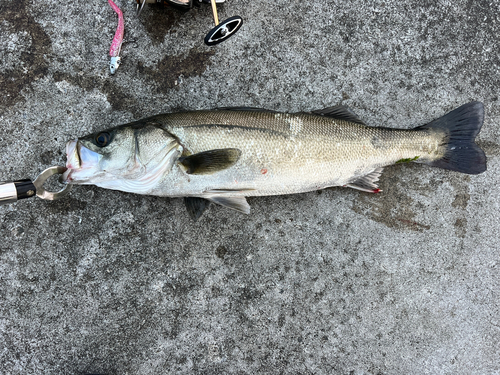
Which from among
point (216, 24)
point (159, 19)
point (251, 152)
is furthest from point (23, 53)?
point (251, 152)

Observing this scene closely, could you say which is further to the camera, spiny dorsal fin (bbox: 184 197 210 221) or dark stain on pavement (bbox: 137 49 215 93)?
dark stain on pavement (bbox: 137 49 215 93)

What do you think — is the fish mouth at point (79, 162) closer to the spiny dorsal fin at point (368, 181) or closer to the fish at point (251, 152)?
the fish at point (251, 152)

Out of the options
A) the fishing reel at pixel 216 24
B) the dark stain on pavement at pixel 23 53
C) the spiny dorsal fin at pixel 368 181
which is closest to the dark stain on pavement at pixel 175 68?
the fishing reel at pixel 216 24

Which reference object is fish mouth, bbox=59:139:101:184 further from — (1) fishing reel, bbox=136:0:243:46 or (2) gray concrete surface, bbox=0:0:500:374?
(1) fishing reel, bbox=136:0:243:46

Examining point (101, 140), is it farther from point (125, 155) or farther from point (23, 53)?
point (23, 53)

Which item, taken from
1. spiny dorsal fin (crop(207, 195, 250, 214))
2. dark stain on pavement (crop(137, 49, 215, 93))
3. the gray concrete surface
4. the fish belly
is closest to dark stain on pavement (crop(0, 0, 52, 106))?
the gray concrete surface

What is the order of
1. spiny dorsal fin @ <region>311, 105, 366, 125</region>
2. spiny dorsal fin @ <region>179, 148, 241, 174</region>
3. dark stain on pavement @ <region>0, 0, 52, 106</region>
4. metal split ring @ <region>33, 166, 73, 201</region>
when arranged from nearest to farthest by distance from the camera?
metal split ring @ <region>33, 166, 73, 201</region> < spiny dorsal fin @ <region>179, 148, 241, 174</region> < spiny dorsal fin @ <region>311, 105, 366, 125</region> < dark stain on pavement @ <region>0, 0, 52, 106</region>

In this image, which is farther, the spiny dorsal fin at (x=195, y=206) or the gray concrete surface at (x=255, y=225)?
the gray concrete surface at (x=255, y=225)
